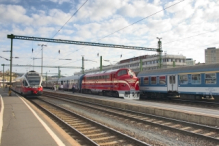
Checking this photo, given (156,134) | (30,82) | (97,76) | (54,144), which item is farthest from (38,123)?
(97,76)

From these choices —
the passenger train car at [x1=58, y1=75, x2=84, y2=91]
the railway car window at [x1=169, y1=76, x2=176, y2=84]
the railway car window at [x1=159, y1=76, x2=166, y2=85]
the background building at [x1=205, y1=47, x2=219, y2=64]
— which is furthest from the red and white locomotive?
the background building at [x1=205, y1=47, x2=219, y2=64]

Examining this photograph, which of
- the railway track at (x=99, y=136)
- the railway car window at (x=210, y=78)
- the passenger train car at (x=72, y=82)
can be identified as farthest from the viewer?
the passenger train car at (x=72, y=82)

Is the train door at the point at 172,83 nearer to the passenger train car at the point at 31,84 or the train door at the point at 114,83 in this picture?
the train door at the point at 114,83

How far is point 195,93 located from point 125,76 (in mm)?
7571

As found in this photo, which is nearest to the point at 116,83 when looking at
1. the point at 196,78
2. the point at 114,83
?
the point at 114,83

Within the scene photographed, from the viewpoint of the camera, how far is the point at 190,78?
18641 mm

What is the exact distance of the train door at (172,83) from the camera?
66.0ft

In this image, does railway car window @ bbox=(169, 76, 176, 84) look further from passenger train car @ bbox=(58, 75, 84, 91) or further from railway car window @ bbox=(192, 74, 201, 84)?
passenger train car @ bbox=(58, 75, 84, 91)

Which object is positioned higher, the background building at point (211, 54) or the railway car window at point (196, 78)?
the background building at point (211, 54)

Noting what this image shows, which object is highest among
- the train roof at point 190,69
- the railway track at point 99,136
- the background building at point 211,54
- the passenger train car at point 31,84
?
the background building at point 211,54

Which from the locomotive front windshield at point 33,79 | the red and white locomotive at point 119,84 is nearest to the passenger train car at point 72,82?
the red and white locomotive at point 119,84

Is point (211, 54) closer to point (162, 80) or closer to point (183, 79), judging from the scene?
point (162, 80)

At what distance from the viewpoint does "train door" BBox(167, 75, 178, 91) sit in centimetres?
2012

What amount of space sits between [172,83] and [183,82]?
52.2 inches
